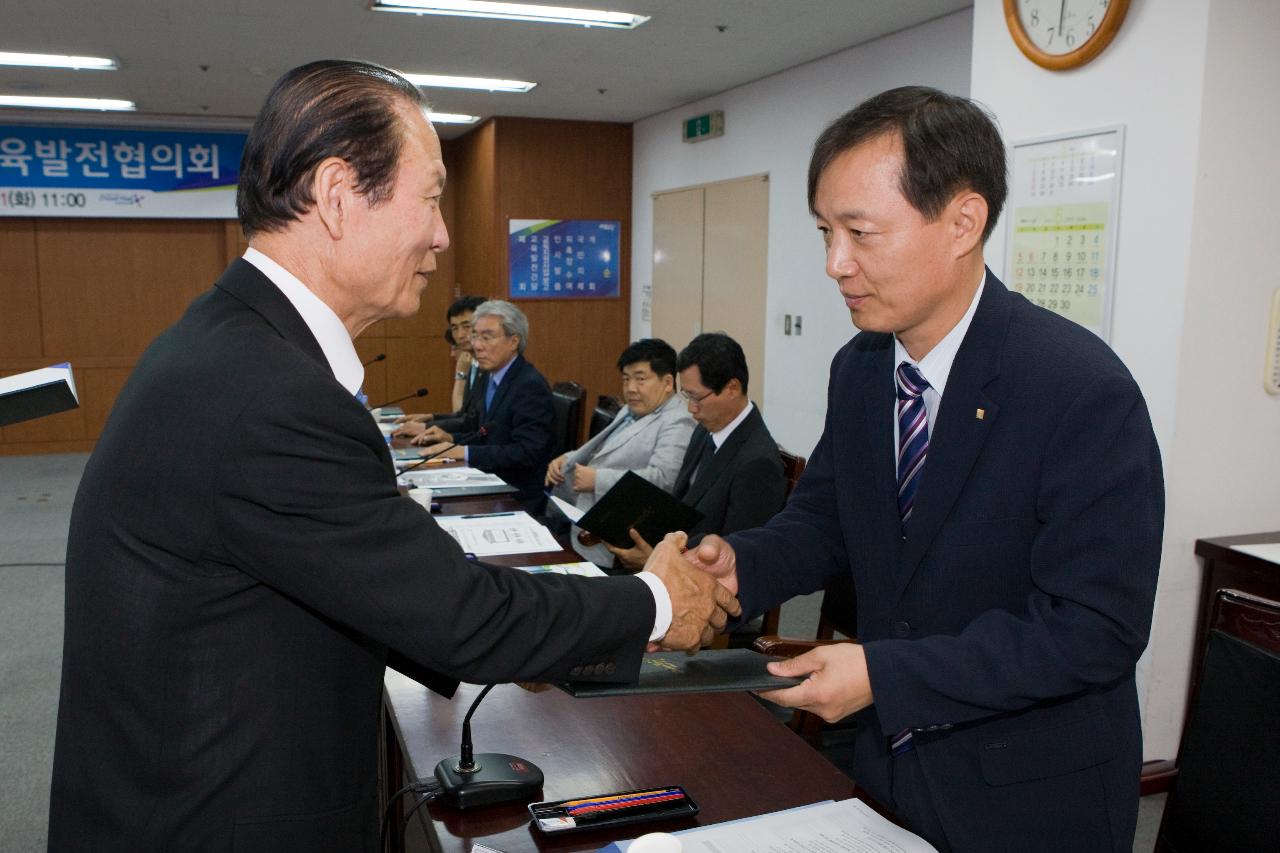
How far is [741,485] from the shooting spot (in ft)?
9.35

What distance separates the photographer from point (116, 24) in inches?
199

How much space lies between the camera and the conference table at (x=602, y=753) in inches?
51.3

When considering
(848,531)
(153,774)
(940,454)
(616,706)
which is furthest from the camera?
(616,706)

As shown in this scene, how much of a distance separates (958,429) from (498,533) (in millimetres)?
1921

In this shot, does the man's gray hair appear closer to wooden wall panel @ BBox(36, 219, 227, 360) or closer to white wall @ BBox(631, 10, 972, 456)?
white wall @ BBox(631, 10, 972, 456)

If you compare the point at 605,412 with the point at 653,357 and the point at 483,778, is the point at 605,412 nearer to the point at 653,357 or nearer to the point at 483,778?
the point at 653,357

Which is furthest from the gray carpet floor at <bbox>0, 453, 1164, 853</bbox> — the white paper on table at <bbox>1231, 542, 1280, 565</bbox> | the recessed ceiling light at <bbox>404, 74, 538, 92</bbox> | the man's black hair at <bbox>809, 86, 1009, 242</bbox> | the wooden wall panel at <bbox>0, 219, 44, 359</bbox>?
the recessed ceiling light at <bbox>404, 74, 538, 92</bbox>

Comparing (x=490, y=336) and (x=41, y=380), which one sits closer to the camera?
(x=41, y=380)

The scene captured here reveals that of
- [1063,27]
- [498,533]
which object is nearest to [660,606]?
[498,533]

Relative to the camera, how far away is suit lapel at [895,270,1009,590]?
1235 mm

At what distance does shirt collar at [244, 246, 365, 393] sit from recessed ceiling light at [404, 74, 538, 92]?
5.74m

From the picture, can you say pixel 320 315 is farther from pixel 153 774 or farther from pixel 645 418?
pixel 645 418

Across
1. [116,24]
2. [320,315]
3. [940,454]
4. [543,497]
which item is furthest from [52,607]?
[940,454]

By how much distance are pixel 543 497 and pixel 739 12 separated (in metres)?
2.47
